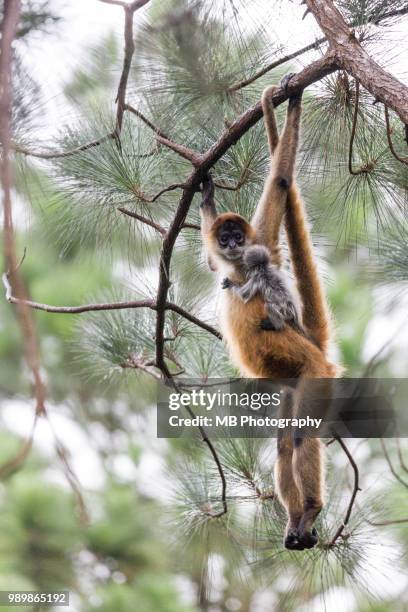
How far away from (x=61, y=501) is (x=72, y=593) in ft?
2.15

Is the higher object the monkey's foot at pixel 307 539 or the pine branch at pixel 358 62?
the pine branch at pixel 358 62

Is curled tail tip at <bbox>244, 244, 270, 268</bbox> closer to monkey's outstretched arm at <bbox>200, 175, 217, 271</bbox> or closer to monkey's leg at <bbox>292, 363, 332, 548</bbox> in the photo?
monkey's outstretched arm at <bbox>200, 175, 217, 271</bbox>

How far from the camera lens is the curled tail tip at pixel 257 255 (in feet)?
7.38

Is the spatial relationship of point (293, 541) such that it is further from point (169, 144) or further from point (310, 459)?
point (169, 144)

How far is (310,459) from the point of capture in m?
2.12

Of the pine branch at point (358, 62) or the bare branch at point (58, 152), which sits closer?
the pine branch at point (358, 62)

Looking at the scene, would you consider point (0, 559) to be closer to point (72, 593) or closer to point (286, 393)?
point (72, 593)

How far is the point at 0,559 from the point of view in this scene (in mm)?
4453
